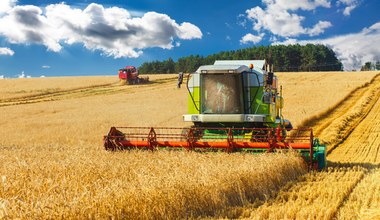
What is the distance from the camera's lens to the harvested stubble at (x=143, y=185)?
13.2ft

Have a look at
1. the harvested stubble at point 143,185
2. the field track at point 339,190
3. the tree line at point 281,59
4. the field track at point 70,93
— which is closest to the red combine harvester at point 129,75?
the field track at point 70,93

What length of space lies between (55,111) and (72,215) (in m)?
23.2

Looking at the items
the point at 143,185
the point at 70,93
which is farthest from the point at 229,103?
the point at 70,93

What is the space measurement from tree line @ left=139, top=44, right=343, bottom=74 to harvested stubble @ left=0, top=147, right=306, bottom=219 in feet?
226

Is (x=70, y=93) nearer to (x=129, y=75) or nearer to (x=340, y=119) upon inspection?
Answer: (x=129, y=75)

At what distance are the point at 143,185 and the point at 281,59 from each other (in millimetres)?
82039

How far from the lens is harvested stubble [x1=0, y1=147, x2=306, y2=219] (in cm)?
402

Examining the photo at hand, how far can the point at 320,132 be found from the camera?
15.8m

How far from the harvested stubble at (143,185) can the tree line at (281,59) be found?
69.0m

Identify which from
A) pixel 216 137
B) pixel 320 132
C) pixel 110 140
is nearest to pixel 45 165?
pixel 110 140

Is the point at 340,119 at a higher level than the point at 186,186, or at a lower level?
lower

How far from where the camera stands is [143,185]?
15.8 feet

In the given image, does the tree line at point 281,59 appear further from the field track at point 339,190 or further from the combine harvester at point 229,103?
the combine harvester at point 229,103

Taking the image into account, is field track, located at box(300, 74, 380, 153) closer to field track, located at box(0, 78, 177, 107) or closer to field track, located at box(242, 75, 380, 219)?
field track, located at box(242, 75, 380, 219)
